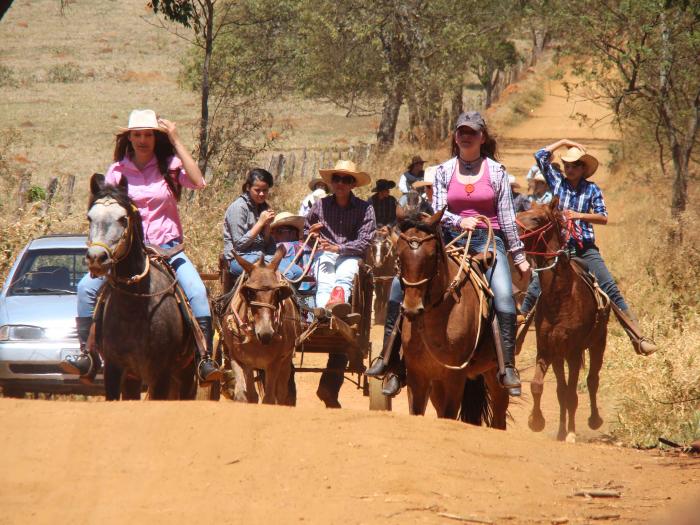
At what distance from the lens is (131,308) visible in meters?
Result: 9.23

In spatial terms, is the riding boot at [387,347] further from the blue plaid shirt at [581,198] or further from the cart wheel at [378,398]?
the blue plaid shirt at [581,198]

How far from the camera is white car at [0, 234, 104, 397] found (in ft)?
39.9

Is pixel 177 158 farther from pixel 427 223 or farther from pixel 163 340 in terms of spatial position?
pixel 427 223

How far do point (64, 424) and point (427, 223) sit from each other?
3.21m

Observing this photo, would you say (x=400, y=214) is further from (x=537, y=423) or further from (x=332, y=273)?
(x=537, y=423)

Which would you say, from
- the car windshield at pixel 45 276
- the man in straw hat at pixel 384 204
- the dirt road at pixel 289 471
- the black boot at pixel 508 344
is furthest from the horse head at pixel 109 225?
the man in straw hat at pixel 384 204

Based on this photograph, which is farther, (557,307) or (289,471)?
(557,307)

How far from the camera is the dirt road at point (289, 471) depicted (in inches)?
237

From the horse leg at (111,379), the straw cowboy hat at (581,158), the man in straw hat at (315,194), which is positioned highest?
the straw cowboy hat at (581,158)

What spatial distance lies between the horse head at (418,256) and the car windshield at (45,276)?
5.81m

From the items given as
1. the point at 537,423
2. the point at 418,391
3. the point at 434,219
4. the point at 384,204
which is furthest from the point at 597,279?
the point at 384,204

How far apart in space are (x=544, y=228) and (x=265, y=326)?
3.64m

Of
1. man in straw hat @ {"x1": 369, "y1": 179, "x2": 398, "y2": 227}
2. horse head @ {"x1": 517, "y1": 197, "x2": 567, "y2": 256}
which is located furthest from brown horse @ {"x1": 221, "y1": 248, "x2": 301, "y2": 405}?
man in straw hat @ {"x1": 369, "y1": 179, "x2": 398, "y2": 227}

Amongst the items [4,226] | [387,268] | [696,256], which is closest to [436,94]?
[387,268]
